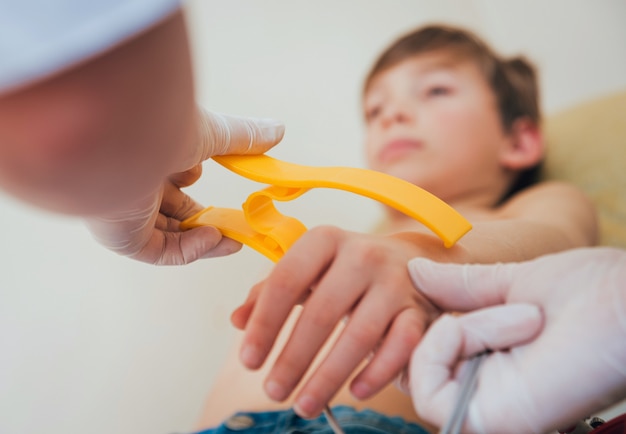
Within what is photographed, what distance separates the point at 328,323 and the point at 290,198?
0.14 m

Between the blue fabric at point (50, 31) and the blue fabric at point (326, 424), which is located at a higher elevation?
the blue fabric at point (50, 31)

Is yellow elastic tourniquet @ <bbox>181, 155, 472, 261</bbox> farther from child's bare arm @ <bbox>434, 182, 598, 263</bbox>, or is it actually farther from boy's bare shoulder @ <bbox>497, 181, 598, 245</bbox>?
boy's bare shoulder @ <bbox>497, 181, 598, 245</bbox>

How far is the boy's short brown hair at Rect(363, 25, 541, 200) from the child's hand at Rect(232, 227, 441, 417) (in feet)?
2.28

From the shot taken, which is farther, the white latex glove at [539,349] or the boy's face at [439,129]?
the boy's face at [439,129]

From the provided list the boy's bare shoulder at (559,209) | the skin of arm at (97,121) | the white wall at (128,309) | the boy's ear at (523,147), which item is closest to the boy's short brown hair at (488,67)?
the boy's ear at (523,147)

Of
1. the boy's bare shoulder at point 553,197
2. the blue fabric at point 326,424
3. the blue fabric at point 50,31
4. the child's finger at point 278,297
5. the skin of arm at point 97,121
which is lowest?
the blue fabric at point 326,424

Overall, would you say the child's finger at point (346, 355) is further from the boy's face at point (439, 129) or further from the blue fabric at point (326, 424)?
the boy's face at point (439, 129)

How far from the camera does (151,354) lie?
66 centimetres

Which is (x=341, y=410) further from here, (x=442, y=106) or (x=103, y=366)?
(x=442, y=106)

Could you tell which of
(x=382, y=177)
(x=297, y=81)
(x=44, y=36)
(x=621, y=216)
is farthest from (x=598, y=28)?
(x=44, y=36)

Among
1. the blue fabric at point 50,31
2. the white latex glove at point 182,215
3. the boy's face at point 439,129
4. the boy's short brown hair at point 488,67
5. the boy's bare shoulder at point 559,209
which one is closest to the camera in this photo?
the blue fabric at point 50,31

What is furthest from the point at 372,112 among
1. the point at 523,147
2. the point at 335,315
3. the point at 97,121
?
the point at 97,121

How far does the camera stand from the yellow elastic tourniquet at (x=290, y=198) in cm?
42

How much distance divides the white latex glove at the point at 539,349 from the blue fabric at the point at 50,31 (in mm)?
249
